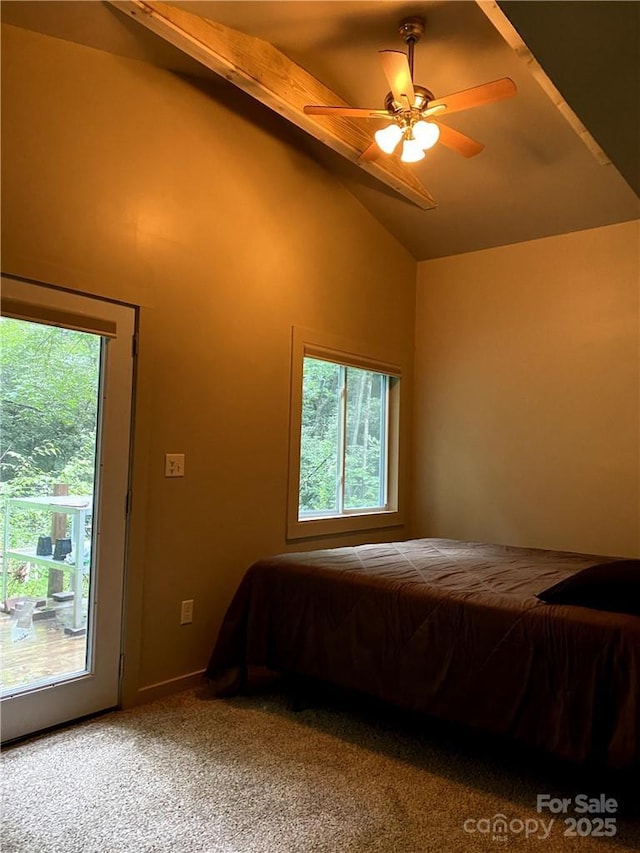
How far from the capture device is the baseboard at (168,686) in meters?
2.97

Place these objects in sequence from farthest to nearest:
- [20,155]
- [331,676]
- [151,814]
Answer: [331,676] → [20,155] → [151,814]

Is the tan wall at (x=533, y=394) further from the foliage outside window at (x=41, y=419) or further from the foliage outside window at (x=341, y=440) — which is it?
the foliage outside window at (x=41, y=419)

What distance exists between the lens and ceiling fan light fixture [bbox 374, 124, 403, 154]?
279 cm

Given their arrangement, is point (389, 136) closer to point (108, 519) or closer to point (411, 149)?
point (411, 149)

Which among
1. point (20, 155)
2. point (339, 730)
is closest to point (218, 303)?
point (20, 155)

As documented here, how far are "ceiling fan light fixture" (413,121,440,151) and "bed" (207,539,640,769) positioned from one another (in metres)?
1.97

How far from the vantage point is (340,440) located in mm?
4359

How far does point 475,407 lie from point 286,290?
1.74 meters

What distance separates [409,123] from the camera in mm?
2807

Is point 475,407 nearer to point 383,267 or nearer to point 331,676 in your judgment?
point 383,267

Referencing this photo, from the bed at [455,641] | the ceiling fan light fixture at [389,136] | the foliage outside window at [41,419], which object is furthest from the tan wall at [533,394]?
the foliage outside window at [41,419]

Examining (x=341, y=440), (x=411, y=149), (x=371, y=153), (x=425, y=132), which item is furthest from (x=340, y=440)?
(x=425, y=132)

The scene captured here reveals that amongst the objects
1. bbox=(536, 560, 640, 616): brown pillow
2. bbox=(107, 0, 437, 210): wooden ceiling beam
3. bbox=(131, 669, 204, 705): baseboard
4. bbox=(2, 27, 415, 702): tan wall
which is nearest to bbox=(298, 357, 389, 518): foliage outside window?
bbox=(2, 27, 415, 702): tan wall

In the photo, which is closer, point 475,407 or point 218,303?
point 218,303
